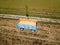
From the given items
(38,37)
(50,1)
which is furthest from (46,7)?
(38,37)

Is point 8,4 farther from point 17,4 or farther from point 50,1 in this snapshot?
point 50,1

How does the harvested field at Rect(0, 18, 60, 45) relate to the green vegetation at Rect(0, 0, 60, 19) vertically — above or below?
below

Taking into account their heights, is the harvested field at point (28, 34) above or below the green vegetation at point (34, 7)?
below

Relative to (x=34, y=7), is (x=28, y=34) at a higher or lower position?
lower
